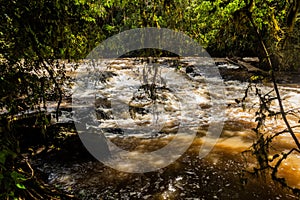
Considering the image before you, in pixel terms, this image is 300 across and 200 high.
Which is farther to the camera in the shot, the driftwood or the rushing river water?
the driftwood

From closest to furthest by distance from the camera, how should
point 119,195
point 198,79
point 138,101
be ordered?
1. point 119,195
2. point 138,101
3. point 198,79

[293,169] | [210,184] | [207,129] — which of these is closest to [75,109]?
[207,129]

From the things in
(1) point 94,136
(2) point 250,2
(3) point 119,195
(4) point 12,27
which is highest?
(2) point 250,2

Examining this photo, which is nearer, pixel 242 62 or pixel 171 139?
pixel 171 139

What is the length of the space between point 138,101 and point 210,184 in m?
5.11

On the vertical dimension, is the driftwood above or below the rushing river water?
above

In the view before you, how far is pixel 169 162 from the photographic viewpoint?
5.25m

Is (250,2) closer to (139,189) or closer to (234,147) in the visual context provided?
(139,189)

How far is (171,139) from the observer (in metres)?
6.45

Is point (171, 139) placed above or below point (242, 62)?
below

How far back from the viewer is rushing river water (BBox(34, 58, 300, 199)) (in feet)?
13.9

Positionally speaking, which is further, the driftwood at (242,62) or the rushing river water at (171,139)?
the driftwood at (242,62)

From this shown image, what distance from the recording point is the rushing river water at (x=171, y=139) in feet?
13.9

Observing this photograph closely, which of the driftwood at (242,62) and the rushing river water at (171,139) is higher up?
the driftwood at (242,62)
